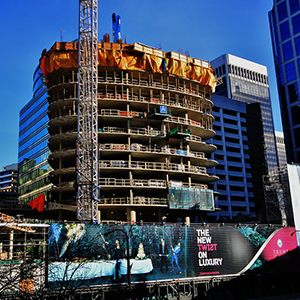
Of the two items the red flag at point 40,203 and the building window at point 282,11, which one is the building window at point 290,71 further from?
the red flag at point 40,203

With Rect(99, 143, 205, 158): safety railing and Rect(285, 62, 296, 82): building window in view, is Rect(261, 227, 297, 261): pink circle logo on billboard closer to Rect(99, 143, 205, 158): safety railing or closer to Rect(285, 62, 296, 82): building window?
Rect(99, 143, 205, 158): safety railing

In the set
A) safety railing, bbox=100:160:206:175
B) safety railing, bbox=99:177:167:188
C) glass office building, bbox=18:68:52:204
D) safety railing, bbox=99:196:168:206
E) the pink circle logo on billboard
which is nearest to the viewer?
the pink circle logo on billboard

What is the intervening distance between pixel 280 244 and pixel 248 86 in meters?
124

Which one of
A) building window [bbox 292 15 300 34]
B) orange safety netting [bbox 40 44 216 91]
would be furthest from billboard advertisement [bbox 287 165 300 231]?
building window [bbox 292 15 300 34]

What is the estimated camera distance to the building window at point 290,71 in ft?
358

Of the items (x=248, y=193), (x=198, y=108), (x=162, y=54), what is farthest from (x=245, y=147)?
(x=162, y=54)

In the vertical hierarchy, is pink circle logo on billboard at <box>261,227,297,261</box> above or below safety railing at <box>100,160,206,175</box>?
below

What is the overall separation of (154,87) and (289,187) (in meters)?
31.6

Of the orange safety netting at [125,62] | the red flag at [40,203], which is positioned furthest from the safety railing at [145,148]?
the red flag at [40,203]

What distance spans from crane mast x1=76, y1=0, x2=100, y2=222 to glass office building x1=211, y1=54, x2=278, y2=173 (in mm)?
106262

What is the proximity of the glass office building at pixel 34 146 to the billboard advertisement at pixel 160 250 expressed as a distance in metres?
39.0

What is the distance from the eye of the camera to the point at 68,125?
2948 inches

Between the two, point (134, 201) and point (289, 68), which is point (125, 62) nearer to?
point (134, 201)

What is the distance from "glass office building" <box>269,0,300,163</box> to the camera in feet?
354
